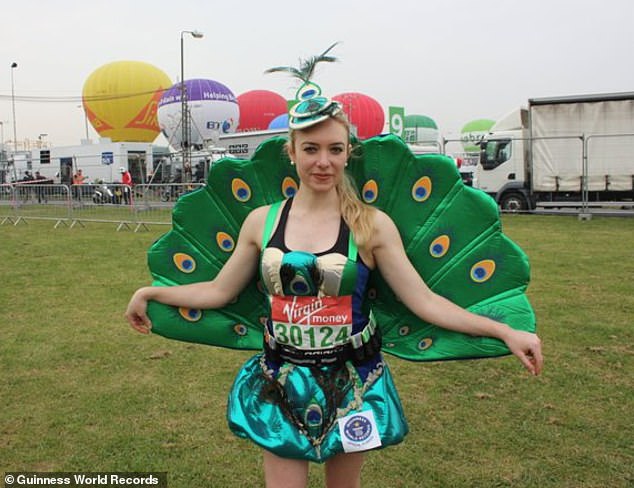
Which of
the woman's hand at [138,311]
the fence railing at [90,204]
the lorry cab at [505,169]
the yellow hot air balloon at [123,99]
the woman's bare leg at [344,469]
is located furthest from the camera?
the yellow hot air balloon at [123,99]

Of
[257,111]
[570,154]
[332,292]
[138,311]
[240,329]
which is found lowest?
[240,329]

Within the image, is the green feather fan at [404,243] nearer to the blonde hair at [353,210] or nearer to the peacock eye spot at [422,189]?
the peacock eye spot at [422,189]

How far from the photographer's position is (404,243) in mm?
2211

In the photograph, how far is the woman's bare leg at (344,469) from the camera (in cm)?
211

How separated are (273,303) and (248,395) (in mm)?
335

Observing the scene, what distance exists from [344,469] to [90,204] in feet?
50.0

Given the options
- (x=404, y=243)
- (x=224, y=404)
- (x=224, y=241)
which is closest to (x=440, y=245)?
(x=404, y=243)

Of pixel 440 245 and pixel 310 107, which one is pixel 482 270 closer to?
pixel 440 245

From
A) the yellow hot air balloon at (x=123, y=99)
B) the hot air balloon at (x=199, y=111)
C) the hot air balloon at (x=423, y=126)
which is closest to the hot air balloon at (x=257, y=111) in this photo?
the yellow hot air balloon at (x=123, y=99)

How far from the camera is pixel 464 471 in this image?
3252 mm

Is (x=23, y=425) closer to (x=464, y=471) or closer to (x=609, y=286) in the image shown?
(x=464, y=471)

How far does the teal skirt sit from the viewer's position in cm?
199

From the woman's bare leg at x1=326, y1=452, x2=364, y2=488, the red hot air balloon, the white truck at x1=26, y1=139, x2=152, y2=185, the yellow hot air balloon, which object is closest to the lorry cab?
the woman's bare leg at x1=326, y1=452, x2=364, y2=488

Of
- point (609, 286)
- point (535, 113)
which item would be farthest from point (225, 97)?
point (609, 286)
